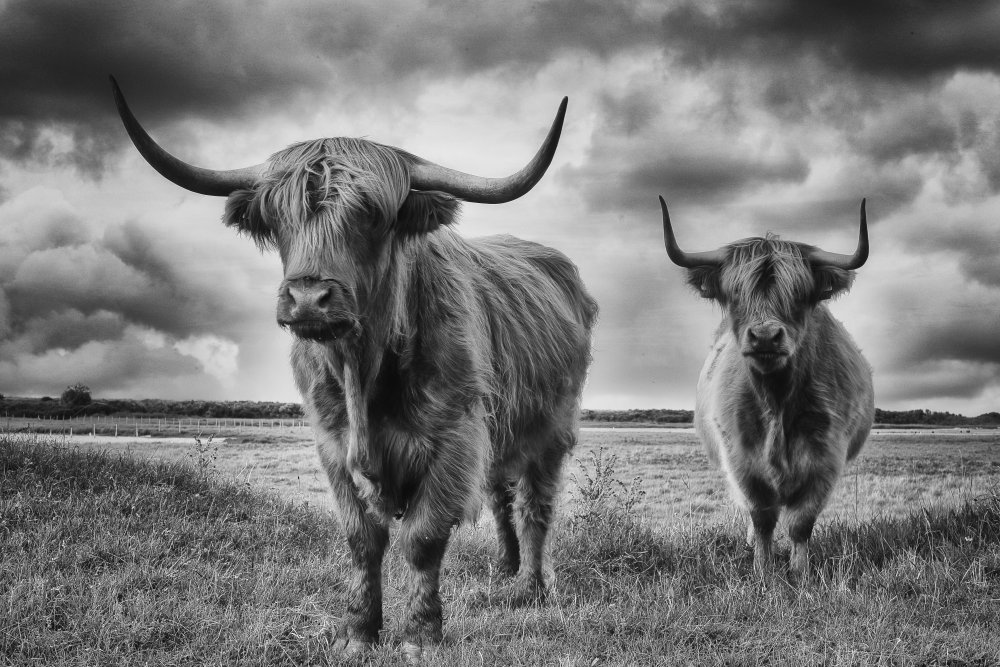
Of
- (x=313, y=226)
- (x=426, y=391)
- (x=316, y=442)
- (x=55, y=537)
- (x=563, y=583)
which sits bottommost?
(x=563, y=583)

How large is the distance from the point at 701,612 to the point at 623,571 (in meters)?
1.39

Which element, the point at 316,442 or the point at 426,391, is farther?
the point at 316,442

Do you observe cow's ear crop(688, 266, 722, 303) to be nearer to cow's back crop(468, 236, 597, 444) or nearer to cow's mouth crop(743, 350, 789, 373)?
cow's mouth crop(743, 350, 789, 373)

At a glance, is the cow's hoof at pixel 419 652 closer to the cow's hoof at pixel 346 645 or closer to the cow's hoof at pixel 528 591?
the cow's hoof at pixel 346 645

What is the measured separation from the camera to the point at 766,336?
5.59 metres

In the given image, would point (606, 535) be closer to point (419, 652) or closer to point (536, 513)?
point (536, 513)

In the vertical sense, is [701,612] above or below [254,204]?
below

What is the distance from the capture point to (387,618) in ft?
15.7

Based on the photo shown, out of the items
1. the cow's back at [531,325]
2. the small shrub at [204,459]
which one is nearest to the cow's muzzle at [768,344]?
the cow's back at [531,325]

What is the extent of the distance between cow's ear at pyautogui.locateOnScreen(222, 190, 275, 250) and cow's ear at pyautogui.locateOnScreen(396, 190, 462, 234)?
0.66 meters

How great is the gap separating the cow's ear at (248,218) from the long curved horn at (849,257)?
170 inches

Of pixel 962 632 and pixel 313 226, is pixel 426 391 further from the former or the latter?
pixel 962 632

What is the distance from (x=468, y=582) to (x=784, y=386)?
2848 mm

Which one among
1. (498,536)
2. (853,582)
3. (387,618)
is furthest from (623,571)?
(387,618)
